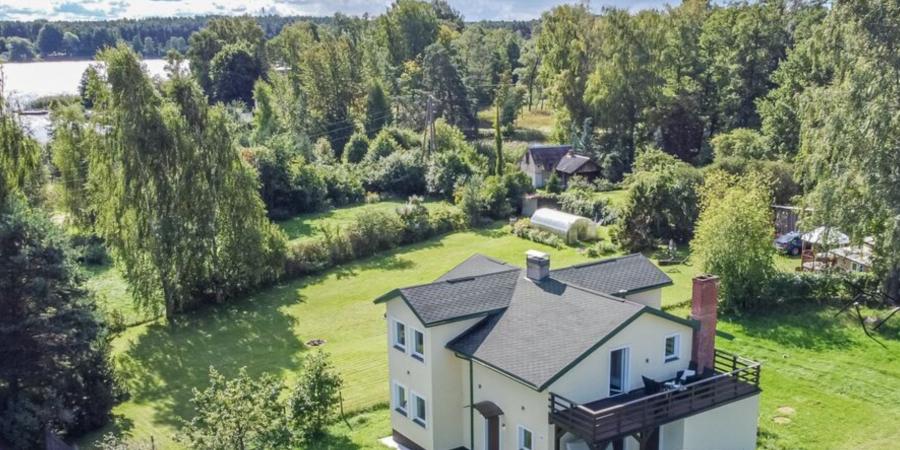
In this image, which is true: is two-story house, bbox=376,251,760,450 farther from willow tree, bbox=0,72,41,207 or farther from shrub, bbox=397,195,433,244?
shrub, bbox=397,195,433,244

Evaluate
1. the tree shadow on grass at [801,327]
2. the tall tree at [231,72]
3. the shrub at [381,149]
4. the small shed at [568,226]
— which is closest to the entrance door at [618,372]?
the tree shadow on grass at [801,327]

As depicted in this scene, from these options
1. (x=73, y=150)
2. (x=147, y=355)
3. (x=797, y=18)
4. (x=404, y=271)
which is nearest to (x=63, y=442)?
(x=147, y=355)

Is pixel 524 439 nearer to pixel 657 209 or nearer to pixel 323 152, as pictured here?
pixel 657 209

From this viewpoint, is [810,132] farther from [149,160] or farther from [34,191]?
[34,191]

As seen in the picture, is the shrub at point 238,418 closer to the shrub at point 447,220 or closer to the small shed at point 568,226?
the small shed at point 568,226

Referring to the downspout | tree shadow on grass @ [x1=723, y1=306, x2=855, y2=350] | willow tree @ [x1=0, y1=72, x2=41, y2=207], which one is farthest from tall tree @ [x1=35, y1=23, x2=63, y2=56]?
the downspout
